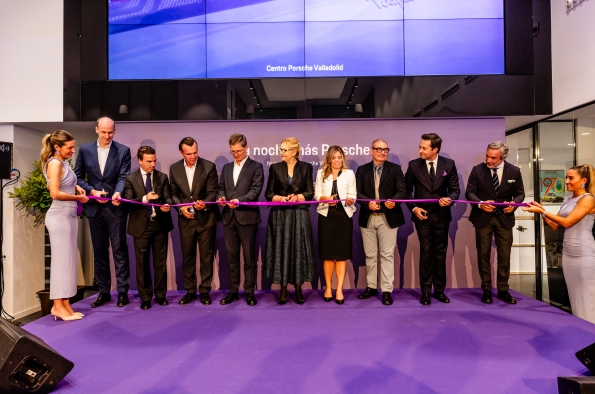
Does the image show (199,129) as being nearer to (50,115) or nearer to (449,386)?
(50,115)

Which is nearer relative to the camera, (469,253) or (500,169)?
(500,169)

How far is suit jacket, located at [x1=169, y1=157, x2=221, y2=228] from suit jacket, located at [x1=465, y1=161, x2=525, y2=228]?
2.95m

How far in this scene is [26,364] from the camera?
2410mm

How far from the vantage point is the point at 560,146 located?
5.34 meters

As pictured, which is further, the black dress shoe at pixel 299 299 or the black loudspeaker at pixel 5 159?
the black loudspeaker at pixel 5 159

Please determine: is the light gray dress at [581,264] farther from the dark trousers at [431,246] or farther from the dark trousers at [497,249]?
the dark trousers at [431,246]

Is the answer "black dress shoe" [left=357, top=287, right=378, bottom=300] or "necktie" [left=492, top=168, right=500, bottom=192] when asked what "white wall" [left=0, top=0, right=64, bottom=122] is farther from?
"necktie" [left=492, top=168, right=500, bottom=192]

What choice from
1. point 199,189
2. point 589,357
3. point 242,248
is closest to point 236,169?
point 199,189

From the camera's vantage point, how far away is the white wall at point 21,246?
18.5ft

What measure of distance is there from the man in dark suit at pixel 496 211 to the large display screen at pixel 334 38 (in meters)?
1.64

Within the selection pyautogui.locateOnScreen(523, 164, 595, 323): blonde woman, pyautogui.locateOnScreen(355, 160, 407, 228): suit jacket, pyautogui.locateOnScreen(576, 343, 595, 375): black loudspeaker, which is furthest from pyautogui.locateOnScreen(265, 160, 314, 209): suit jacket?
pyautogui.locateOnScreen(576, 343, 595, 375): black loudspeaker

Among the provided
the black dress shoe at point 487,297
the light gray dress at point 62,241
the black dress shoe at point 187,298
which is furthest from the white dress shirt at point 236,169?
the black dress shoe at point 487,297

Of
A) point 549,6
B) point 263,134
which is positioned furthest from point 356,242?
point 549,6

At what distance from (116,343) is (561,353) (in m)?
3.54
